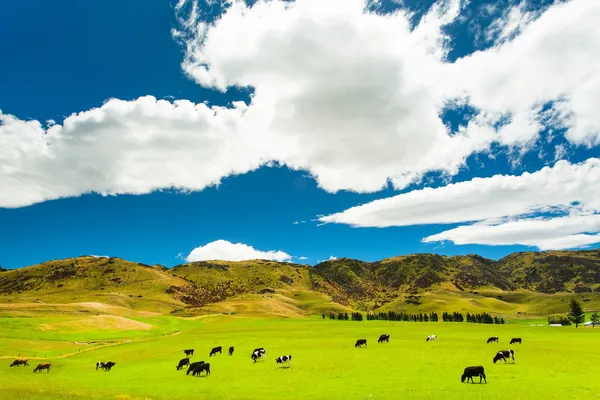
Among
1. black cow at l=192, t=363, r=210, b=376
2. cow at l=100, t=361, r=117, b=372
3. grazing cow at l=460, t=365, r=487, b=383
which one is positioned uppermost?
grazing cow at l=460, t=365, r=487, b=383

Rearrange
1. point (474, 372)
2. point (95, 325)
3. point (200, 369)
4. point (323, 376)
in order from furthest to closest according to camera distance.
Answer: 1. point (95, 325)
2. point (200, 369)
3. point (323, 376)
4. point (474, 372)

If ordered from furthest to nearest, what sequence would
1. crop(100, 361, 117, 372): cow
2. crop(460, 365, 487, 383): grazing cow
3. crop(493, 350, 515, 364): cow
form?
crop(100, 361, 117, 372): cow < crop(493, 350, 515, 364): cow < crop(460, 365, 487, 383): grazing cow

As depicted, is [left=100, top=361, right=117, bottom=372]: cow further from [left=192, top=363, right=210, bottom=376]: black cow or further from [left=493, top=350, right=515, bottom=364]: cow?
[left=493, top=350, right=515, bottom=364]: cow

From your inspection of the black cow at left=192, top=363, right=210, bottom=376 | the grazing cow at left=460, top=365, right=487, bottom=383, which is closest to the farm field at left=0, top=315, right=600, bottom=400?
the grazing cow at left=460, top=365, right=487, bottom=383

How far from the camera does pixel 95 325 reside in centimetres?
11344

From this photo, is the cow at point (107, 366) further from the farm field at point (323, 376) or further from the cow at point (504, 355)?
the cow at point (504, 355)

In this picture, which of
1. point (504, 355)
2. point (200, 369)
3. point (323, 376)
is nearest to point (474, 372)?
point (504, 355)

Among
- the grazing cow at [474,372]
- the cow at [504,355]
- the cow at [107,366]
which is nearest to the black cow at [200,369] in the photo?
the cow at [107,366]

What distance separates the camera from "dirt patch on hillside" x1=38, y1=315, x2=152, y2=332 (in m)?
103

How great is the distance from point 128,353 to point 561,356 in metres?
68.1

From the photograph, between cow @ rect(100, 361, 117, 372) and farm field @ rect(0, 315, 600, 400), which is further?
cow @ rect(100, 361, 117, 372)

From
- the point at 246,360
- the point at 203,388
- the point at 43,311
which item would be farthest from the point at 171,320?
the point at 203,388

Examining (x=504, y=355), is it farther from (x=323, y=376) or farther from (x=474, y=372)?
(x=323, y=376)

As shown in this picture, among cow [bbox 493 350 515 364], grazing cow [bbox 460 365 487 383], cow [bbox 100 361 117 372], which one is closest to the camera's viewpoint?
grazing cow [bbox 460 365 487 383]
